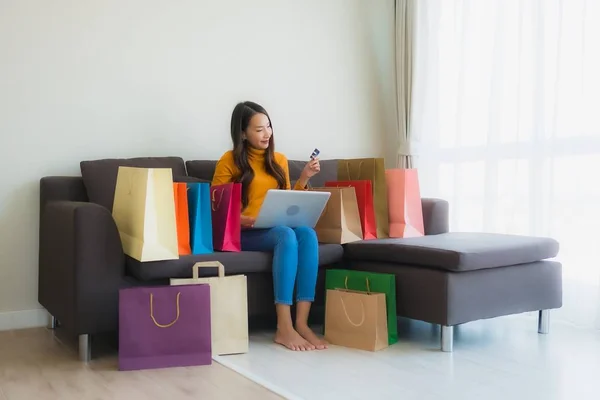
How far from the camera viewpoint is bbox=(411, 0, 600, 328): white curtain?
3.18 m

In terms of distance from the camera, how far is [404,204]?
3.31 metres

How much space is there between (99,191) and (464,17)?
2118mm

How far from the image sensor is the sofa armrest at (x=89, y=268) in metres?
2.59

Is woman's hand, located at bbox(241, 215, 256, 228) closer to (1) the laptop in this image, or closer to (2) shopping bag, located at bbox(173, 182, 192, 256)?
(1) the laptop

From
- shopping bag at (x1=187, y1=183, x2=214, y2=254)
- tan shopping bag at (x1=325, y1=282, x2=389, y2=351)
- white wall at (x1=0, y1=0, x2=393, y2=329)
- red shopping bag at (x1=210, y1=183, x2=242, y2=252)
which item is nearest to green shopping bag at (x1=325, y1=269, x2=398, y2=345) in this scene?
tan shopping bag at (x1=325, y1=282, x2=389, y2=351)

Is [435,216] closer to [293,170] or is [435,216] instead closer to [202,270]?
[293,170]

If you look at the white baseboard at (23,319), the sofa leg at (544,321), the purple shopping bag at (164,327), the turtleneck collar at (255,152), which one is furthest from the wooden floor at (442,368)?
the white baseboard at (23,319)

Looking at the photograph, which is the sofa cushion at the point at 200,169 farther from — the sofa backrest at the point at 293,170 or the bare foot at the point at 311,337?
the bare foot at the point at 311,337

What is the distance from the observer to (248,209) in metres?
3.12

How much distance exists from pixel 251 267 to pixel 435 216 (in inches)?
43.1

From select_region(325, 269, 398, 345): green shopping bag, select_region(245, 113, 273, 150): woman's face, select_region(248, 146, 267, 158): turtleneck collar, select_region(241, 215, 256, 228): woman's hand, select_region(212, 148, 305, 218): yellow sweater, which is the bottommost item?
select_region(325, 269, 398, 345): green shopping bag

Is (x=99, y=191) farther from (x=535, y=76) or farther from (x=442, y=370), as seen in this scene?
(x=535, y=76)

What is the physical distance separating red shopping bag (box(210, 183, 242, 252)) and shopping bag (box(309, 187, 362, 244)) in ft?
1.51

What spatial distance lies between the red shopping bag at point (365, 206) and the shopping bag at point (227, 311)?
2.53ft
